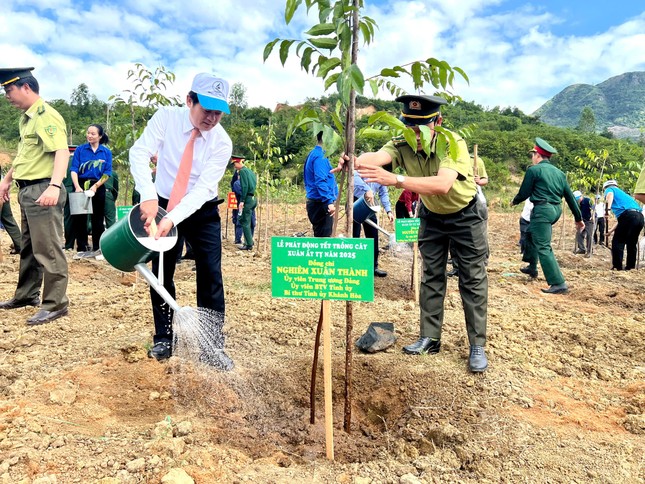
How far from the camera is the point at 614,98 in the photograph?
558ft

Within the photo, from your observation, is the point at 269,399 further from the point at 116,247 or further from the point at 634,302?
the point at 634,302

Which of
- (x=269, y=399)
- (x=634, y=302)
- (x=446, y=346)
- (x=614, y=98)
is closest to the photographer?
(x=269, y=399)

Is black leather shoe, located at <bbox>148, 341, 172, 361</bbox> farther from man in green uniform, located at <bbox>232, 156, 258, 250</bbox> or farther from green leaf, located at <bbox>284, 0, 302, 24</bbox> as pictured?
man in green uniform, located at <bbox>232, 156, 258, 250</bbox>

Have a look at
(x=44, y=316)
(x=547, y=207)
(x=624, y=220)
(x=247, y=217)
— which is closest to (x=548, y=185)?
(x=547, y=207)

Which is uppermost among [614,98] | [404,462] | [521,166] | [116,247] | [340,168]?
[614,98]

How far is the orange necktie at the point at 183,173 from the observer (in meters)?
2.71

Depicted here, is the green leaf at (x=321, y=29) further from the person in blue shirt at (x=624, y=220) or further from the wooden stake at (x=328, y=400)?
the person in blue shirt at (x=624, y=220)

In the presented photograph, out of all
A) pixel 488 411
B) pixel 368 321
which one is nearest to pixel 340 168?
pixel 488 411

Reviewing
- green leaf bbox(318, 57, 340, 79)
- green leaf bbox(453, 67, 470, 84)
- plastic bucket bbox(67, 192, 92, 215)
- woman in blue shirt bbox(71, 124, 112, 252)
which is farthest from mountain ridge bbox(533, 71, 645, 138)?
green leaf bbox(318, 57, 340, 79)

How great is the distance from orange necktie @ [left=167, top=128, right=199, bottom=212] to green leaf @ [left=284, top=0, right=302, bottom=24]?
987 millimetres

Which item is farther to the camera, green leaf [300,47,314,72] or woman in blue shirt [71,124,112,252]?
woman in blue shirt [71,124,112,252]

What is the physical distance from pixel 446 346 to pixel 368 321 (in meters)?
0.80

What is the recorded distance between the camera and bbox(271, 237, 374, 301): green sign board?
2016 mm

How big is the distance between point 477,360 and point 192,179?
2.06m
